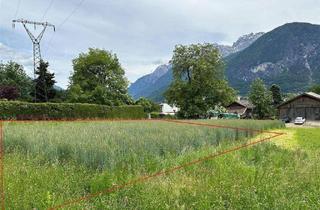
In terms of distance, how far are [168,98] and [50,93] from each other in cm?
2216

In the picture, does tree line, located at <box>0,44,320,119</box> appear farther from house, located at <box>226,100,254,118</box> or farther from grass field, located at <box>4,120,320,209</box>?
grass field, located at <box>4,120,320,209</box>

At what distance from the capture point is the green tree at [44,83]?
75.4 m

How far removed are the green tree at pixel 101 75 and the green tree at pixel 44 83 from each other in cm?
358

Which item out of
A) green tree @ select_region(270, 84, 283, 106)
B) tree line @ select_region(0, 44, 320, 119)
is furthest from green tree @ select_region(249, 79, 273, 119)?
tree line @ select_region(0, 44, 320, 119)

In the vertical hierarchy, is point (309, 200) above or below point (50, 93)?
below

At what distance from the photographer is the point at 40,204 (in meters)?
6.33

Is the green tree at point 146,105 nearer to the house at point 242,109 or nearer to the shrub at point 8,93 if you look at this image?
the house at point 242,109

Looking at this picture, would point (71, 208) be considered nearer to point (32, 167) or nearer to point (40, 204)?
point (40, 204)

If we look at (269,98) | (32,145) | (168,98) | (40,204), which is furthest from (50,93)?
(40,204)

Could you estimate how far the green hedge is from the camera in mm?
36250

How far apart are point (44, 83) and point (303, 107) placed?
5519 cm

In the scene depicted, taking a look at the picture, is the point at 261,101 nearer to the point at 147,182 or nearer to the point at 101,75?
the point at 101,75

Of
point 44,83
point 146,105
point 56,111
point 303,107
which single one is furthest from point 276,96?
point 56,111

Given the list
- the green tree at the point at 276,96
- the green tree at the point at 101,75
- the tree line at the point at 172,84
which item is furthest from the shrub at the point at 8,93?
the green tree at the point at 276,96
